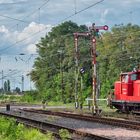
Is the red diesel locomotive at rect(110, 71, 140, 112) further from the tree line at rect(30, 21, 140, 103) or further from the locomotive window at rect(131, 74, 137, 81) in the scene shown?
the tree line at rect(30, 21, 140, 103)

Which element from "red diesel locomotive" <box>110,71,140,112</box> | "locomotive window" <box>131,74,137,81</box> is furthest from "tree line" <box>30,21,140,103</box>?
"locomotive window" <box>131,74,137,81</box>

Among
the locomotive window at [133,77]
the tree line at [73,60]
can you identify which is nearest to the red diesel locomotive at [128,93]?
the locomotive window at [133,77]

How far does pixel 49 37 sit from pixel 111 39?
26.9 metres

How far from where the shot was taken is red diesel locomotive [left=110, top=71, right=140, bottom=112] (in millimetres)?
35006

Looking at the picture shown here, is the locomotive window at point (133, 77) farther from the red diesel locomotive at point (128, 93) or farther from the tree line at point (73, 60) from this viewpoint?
the tree line at point (73, 60)

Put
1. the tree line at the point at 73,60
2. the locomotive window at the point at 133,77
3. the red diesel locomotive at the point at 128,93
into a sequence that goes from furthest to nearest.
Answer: the tree line at the point at 73,60 → the locomotive window at the point at 133,77 → the red diesel locomotive at the point at 128,93

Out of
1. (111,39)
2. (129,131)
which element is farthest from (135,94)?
(111,39)

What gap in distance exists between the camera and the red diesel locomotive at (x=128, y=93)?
3501 cm

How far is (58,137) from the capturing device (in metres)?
20.1

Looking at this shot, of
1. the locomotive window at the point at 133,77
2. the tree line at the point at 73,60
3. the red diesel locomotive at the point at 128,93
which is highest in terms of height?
the tree line at the point at 73,60

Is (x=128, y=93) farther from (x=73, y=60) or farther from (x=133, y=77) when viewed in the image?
(x=73, y=60)

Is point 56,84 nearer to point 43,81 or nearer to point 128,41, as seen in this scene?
point 43,81

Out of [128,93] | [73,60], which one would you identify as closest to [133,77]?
[128,93]

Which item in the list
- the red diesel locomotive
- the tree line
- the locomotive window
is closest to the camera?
the red diesel locomotive
